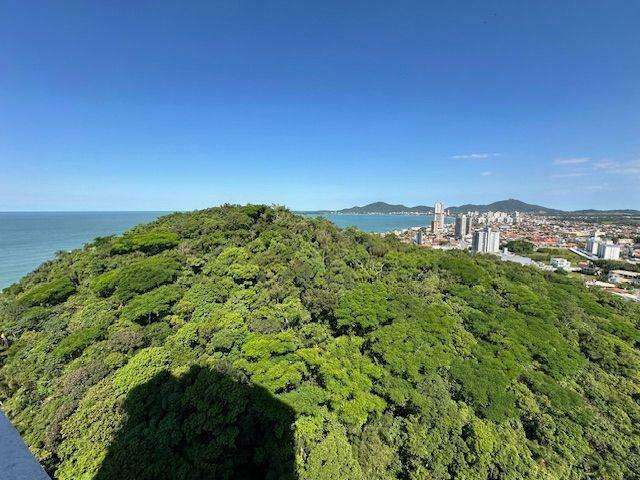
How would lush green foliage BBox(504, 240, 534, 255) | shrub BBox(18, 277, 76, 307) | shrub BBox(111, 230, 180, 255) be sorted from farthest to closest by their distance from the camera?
lush green foliage BBox(504, 240, 534, 255), shrub BBox(111, 230, 180, 255), shrub BBox(18, 277, 76, 307)

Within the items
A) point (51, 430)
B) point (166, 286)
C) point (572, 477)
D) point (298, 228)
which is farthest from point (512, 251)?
point (51, 430)

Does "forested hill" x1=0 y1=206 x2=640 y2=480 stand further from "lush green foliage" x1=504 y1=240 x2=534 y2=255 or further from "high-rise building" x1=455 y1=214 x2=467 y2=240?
"high-rise building" x1=455 y1=214 x2=467 y2=240

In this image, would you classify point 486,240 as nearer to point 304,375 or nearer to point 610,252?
point 610,252

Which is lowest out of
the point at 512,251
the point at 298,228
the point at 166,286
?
the point at 512,251

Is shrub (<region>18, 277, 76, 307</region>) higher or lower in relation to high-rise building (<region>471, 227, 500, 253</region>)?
higher

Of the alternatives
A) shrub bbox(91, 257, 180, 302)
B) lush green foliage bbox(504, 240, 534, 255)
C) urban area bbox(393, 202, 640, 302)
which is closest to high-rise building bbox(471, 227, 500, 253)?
urban area bbox(393, 202, 640, 302)

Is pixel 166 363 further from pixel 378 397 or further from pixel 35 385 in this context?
pixel 378 397
